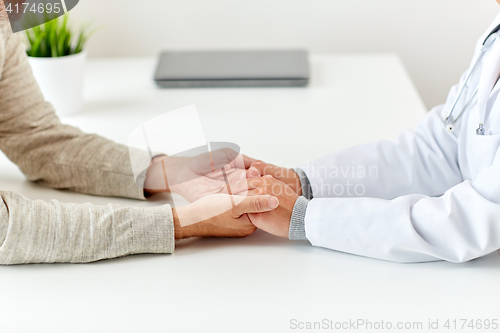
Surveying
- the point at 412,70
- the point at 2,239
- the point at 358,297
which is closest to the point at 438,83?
the point at 412,70

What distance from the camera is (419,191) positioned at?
90cm

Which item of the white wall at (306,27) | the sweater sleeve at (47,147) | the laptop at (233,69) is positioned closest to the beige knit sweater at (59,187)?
the sweater sleeve at (47,147)

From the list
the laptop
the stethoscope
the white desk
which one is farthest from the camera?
the laptop

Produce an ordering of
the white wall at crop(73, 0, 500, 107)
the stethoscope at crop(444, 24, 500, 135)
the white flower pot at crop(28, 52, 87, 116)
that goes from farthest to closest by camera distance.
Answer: the white wall at crop(73, 0, 500, 107), the white flower pot at crop(28, 52, 87, 116), the stethoscope at crop(444, 24, 500, 135)

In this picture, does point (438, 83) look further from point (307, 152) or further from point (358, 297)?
point (358, 297)

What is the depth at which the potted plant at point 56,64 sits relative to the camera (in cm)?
125

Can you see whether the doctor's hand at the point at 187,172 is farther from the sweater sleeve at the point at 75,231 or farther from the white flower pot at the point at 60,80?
the white flower pot at the point at 60,80

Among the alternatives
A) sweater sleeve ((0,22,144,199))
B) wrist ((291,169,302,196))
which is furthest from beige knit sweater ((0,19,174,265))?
wrist ((291,169,302,196))

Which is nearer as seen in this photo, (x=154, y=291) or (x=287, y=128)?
(x=154, y=291)

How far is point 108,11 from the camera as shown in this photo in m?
1.75

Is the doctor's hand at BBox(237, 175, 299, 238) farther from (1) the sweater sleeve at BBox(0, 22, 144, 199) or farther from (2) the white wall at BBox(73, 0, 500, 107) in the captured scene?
(2) the white wall at BBox(73, 0, 500, 107)

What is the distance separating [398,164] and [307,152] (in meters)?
0.20

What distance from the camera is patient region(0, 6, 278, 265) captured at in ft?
2.33

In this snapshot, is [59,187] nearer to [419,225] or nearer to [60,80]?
[60,80]
